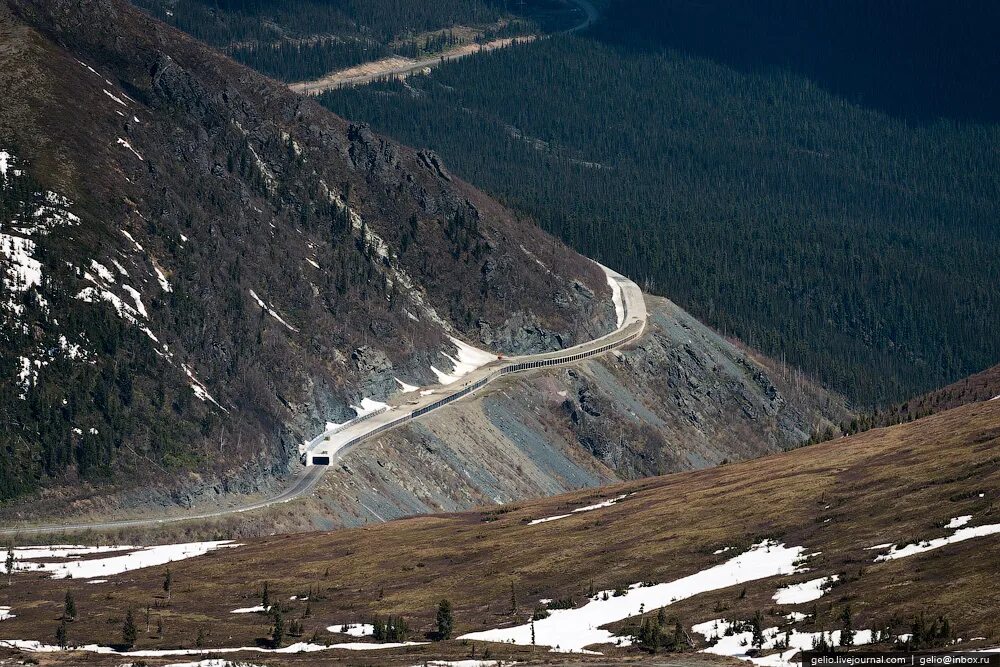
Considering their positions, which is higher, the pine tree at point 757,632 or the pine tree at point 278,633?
the pine tree at point 278,633

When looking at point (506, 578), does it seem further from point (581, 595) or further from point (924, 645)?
point (924, 645)

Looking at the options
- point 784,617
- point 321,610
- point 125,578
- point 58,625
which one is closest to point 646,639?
point 784,617

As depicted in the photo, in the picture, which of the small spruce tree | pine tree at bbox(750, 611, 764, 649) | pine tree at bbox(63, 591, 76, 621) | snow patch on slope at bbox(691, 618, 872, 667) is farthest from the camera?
pine tree at bbox(63, 591, 76, 621)

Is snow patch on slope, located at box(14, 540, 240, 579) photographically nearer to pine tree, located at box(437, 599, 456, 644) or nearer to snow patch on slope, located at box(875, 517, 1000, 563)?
pine tree, located at box(437, 599, 456, 644)

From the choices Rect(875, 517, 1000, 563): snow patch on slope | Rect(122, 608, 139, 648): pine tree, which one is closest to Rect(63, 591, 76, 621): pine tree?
Rect(122, 608, 139, 648): pine tree

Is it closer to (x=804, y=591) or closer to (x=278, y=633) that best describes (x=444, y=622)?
(x=278, y=633)

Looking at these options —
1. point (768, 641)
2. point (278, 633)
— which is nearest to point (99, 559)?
point (278, 633)

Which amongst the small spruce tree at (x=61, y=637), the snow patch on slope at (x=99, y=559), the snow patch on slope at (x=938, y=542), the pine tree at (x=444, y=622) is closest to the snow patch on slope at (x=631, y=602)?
the pine tree at (x=444, y=622)

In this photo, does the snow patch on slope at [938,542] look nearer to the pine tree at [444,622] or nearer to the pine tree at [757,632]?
the pine tree at [757,632]
